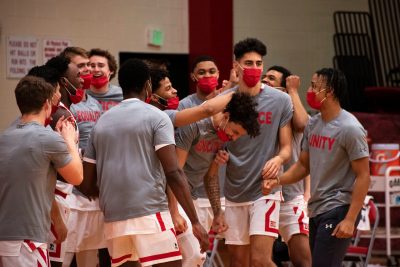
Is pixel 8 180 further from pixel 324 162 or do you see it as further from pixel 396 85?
pixel 396 85

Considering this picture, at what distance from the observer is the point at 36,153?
4.84 meters

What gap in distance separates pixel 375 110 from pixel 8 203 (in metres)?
7.53

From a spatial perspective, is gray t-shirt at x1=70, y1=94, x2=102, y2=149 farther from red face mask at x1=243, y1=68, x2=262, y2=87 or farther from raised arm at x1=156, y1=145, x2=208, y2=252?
raised arm at x1=156, y1=145, x2=208, y2=252

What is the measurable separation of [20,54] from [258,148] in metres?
4.99

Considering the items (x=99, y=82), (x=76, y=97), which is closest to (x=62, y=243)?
(x=76, y=97)

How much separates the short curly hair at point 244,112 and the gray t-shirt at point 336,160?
1.56ft

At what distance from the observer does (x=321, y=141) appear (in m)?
6.14

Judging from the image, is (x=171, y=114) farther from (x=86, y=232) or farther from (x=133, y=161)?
(x=86, y=232)

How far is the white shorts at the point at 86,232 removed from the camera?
6.64m

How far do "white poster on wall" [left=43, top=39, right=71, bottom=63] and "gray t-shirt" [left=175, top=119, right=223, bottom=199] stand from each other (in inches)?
174

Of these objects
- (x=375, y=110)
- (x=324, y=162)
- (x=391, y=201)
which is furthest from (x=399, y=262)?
(x=324, y=162)

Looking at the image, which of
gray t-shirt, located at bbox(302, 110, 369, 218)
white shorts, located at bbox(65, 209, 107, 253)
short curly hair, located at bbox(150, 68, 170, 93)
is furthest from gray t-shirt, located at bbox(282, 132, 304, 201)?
white shorts, located at bbox(65, 209, 107, 253)

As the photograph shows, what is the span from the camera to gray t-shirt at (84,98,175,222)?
5105mm

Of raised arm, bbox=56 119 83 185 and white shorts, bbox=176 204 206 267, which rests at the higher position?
raised arm, bbox=56 119 83 185
